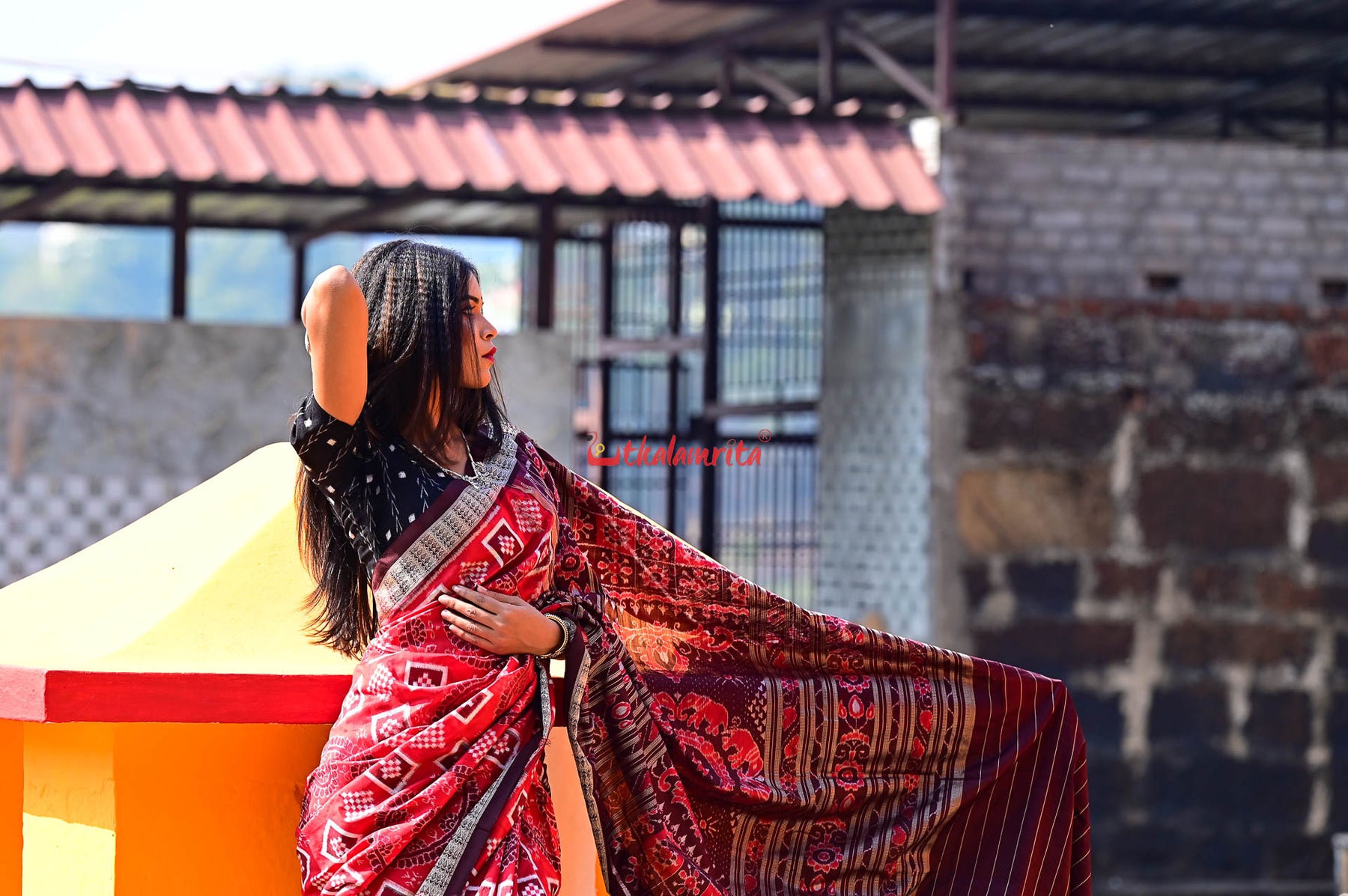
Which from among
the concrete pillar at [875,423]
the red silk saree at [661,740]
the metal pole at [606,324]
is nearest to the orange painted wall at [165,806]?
the red silk saree at [661,740]

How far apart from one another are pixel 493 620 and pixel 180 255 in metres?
5.50

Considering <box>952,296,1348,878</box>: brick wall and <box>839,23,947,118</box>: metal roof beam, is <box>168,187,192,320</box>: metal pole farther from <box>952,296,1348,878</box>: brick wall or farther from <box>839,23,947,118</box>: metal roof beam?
<box>952,296,1348,878</box>: brick wall

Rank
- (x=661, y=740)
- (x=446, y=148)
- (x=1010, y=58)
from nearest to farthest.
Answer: (x=661, y=740)
(x=446, y=148)
(x=1010, y=58)

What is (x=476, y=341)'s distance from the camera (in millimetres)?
2871

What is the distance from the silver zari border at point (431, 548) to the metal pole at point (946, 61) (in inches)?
211

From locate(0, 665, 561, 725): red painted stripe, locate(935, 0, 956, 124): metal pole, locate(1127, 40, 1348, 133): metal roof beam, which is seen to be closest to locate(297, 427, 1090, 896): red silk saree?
locate(0, 665, 561, 725): red painted stripe

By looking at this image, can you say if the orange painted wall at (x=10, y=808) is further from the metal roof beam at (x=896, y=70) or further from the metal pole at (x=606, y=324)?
the metal pole at (x=606, y=324)

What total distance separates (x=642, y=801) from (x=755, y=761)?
0.30 metres

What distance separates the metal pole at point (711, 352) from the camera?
933 cm

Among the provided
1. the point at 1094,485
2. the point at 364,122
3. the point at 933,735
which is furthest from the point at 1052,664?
the point at 933,735

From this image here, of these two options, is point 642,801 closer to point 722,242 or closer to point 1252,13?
point 1252,13

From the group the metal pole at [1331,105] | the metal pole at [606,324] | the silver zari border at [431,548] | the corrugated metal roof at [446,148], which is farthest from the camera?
the metal pole at [1331,105]

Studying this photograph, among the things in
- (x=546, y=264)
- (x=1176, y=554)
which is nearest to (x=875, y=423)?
(x=1176, y=554)

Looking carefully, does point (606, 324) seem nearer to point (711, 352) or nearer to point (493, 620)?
point (711, 352)
